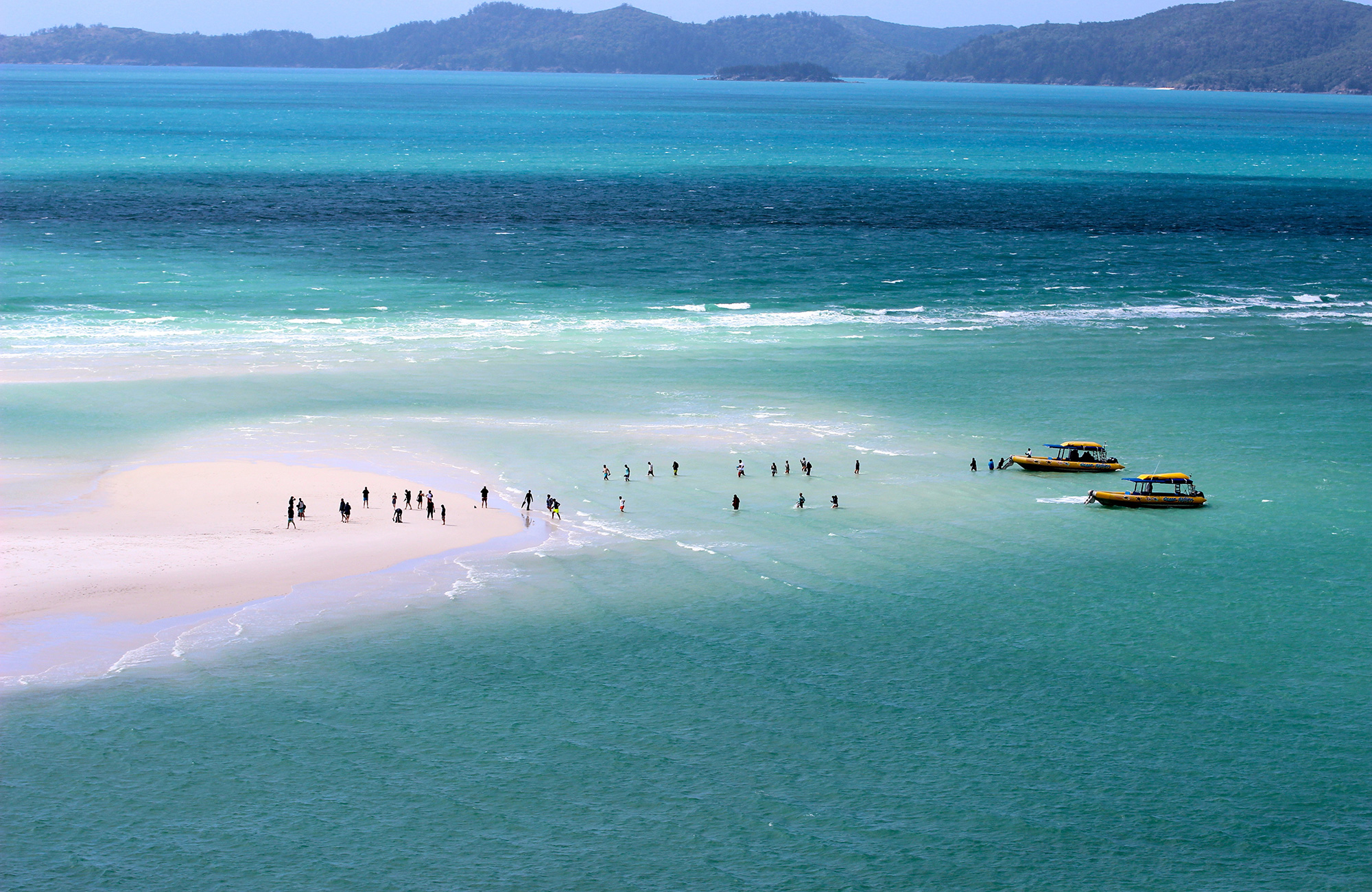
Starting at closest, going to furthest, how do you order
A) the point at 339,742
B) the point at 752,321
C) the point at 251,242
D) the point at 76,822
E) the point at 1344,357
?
the point at 76,822, the point at 339,742, the point at 1344,357, the point at 752,321, the point at 251,242

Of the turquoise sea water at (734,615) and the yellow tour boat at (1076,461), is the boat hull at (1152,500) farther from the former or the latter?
the yellow tour boat at (1076,461)

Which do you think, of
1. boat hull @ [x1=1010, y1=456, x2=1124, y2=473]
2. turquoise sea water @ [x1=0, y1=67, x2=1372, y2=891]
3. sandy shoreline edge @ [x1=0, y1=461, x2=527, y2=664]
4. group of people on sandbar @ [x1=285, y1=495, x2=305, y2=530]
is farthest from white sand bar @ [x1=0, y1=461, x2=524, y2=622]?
boat hull @ [x1=1010, y1=456, x2=1124, y2=473]

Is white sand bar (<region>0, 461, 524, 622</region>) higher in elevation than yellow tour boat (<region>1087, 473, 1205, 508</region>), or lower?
higher

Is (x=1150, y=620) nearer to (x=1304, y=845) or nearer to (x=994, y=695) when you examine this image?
(x=994, y=695)

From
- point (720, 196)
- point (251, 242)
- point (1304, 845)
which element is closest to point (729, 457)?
point (1304, 845)

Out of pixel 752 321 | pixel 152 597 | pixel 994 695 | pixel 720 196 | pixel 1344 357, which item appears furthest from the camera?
pixel 720 196

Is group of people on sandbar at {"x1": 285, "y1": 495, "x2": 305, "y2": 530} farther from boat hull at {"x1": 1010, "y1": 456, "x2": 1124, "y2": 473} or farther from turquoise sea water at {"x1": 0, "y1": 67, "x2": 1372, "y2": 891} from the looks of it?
boat hull at {"x1": 1010, "y1": 456, "x2": 1124, "y2": 473}

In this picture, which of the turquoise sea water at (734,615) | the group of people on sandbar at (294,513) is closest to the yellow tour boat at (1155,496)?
the turquoise sea water at (734,615)
